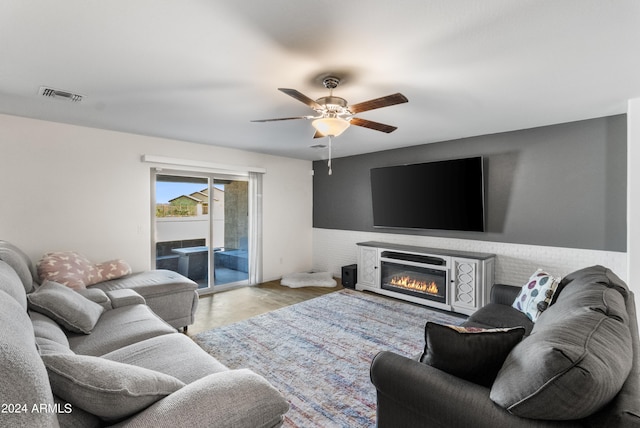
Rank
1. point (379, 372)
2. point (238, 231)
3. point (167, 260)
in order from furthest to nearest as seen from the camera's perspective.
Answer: point (238, 231), point (167, 260), point (379, 372)

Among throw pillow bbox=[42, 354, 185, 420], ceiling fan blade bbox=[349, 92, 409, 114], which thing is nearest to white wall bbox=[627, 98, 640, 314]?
ceiling fan blade bbox=[349, 92, 409, 114]

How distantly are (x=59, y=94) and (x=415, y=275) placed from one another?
451 cm

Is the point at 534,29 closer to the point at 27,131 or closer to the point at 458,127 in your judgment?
the point at 458,127

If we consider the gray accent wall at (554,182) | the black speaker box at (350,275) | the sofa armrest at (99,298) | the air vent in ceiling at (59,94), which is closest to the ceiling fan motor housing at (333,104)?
the gray accent wall at (554,182)

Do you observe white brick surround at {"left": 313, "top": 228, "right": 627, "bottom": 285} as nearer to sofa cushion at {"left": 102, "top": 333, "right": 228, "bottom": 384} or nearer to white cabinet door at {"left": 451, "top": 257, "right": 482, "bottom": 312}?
white cabinet door at {"left": 451, "top": 257, "right": 482, "bottom": 312}

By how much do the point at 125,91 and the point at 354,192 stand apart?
12.7 ft

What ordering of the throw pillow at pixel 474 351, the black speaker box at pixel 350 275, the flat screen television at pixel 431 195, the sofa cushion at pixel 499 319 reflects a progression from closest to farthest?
1. the throw pillow at pixel 474 351
2. the sofa cushion at pixel 499 319
3. the flat screen television at pixel 431 195
4. the black speaker box at pixel 350 275

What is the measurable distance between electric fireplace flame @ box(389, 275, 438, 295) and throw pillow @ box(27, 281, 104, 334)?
3.71 m

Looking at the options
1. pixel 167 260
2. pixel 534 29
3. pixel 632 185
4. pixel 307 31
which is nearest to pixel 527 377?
pixel 534 29

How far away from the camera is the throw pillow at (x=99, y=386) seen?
102cm

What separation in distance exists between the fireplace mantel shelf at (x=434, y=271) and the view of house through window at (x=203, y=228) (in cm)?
216

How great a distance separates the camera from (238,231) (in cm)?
541

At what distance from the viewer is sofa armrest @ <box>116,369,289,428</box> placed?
3.50ft

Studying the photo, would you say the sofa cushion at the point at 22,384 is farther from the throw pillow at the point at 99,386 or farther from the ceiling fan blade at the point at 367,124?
the ceiling fan blade at the point at 367,124
